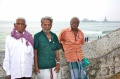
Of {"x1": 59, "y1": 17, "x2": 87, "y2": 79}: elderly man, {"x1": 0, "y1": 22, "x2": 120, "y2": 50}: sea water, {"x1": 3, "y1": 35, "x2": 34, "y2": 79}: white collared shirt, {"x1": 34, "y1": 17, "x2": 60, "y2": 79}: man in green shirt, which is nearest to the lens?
{"x1": 3, "y1": 35, "x2": 34, "y2": 79}: white collared shirt

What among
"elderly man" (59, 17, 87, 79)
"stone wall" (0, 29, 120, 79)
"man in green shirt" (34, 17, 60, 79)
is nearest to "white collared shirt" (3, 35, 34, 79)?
"man in green shirt" (34, 17, 60, 79)

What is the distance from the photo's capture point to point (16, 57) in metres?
3.60

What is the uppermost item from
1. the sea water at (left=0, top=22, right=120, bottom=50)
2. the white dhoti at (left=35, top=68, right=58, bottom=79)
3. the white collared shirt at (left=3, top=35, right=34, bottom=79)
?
the sea water at (left=0, top=22, right=120, bottom=50)

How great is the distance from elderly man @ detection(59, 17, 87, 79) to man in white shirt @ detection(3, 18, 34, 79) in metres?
A: 1.03

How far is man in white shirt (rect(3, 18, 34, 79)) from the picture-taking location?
11.8ft

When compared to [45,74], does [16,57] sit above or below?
above

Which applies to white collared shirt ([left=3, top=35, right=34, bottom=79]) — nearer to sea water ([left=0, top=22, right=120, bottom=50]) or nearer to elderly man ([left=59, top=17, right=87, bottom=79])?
elderly man ([left=59, top=17, right=87, bottom=79])

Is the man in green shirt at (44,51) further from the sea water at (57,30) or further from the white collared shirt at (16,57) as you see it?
the sea water at (57,30)

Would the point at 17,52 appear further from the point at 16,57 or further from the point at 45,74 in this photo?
the point at 45,74

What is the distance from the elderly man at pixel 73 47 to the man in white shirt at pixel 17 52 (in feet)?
3.39

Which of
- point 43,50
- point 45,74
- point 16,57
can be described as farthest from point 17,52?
point 45,74

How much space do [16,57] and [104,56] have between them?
2171 millimetres

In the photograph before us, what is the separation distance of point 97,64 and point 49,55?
5.04 feet

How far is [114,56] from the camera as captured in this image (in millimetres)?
5293
